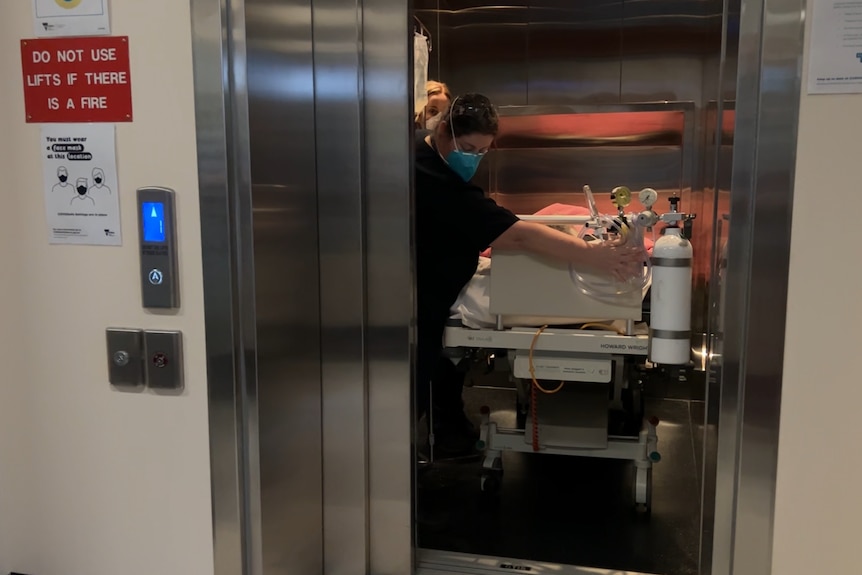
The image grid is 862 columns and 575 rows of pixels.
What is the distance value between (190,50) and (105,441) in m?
0.80

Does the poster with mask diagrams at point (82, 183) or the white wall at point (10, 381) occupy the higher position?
the poster with mask diagrams at point (82, 183)

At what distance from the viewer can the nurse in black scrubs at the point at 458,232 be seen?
2.11 metres

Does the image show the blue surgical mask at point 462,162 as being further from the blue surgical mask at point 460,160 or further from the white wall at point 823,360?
the white wall at point 823,360

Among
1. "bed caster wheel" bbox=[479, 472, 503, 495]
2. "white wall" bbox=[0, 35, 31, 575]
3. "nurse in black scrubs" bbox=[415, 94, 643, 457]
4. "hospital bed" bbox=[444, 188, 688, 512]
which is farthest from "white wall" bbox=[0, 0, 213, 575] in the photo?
"bed caster wheel" bbox=[479, 472, 503, 495]

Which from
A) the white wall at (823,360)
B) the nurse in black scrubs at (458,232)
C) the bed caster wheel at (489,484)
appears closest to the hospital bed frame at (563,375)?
the bed caster wheel at (489,484)

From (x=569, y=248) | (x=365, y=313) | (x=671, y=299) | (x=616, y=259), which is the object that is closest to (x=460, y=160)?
(x=569, y=248)

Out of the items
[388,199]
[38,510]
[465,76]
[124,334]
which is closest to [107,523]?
[38,510]

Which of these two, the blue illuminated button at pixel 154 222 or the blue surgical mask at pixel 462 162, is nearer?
the blue illuminated button at pixel 154 222

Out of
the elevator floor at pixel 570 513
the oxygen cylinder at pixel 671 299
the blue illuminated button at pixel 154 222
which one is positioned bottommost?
the elevator floor at pixel 570 513

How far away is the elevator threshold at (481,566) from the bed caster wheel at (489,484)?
2.20 ft

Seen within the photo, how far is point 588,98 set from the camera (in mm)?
3602

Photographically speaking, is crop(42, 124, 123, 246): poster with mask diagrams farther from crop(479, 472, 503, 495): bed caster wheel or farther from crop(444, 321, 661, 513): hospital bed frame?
crop(479, 472, 503, 495): bed caster wheel

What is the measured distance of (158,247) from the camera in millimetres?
1364

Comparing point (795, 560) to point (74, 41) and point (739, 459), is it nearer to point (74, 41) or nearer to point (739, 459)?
point (739, 459)
